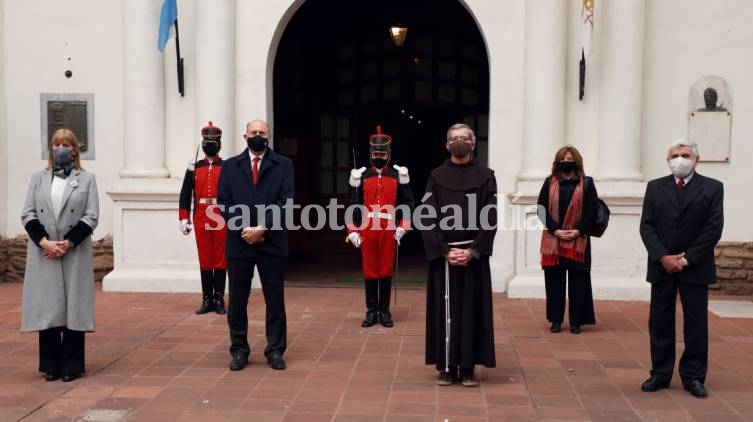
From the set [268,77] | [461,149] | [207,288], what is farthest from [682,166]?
[268,77]

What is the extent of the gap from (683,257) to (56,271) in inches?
173

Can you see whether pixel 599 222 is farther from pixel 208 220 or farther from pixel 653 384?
pixel 208 220

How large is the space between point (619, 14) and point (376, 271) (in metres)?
4.25

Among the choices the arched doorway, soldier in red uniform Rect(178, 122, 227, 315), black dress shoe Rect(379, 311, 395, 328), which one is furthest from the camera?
the arched doorway

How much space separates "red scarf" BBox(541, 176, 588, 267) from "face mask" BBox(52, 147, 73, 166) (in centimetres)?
425

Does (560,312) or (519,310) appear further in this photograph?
(519,310)

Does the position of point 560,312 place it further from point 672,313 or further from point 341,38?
point 341,38

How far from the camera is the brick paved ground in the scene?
495 centimetres

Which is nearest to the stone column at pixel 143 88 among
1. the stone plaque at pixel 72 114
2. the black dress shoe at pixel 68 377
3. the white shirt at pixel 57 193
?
the stone plaque at pixel 72 114

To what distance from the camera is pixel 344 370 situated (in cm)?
596

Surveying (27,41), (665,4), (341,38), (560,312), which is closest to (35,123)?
(27,41)

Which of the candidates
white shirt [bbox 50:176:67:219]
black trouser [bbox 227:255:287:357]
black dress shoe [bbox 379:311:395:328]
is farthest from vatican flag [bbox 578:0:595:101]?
white shirt [bbox 50:176:67:219]

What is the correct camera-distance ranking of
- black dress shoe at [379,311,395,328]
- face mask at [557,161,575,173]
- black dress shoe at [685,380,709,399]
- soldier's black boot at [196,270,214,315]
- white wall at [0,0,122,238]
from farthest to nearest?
white wall at [0,0,122,238], soldier's black boot at [196,270,214,315], black dress shoe at [379,311,395,328], face mask at [557,161,575,173], black dress shoe at [685,380,709,399]

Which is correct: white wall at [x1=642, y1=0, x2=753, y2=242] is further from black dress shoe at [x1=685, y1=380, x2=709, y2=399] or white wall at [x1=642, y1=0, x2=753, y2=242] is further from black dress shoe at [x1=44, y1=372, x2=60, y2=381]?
black dress shoe at [x1=44, y1=372, x2=60, y2=381]
